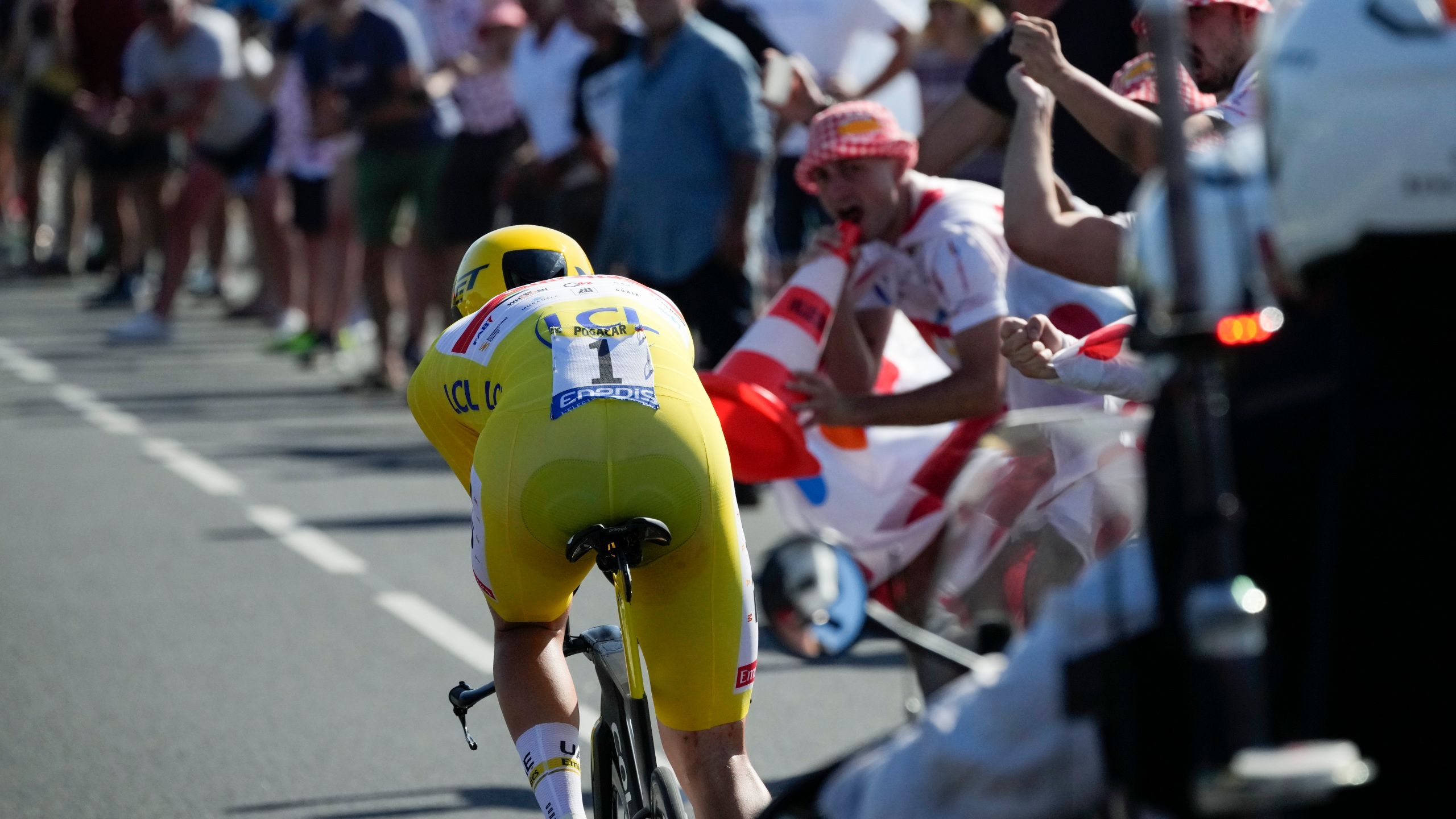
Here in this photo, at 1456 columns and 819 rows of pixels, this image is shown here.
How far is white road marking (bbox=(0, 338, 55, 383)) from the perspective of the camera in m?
13.6

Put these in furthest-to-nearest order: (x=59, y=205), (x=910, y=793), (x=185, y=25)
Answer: (x=59, y=205) → (x=185, y=25) → (x=910, y=793)

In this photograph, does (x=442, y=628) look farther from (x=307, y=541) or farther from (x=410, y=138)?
(x=410, y=138)

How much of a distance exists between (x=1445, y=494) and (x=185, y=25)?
46.8 feet

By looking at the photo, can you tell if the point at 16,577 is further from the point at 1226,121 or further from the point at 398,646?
the point at 1226,121

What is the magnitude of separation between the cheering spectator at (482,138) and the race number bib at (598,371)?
25.6 feet

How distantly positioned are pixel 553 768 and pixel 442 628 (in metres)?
3.47

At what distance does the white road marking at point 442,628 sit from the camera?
22.2 ft

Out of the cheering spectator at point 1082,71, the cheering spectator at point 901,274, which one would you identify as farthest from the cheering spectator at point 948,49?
the cheering spectator at point 901,274

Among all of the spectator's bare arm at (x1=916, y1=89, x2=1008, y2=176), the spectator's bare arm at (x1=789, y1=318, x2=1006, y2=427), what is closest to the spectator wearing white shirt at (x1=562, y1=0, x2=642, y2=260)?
the spectator's bare arm at (x1=916, y1=89, x2=1008, y2=176)

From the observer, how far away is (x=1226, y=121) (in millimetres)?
3936

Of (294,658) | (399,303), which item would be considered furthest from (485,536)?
(399,303)

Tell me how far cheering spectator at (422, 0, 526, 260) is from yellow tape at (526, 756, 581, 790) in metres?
7.93

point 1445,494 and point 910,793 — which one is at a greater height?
point 1445,494

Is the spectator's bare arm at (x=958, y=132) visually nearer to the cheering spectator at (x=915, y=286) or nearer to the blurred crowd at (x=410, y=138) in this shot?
the blurred crowd at (x=410, y=138)
